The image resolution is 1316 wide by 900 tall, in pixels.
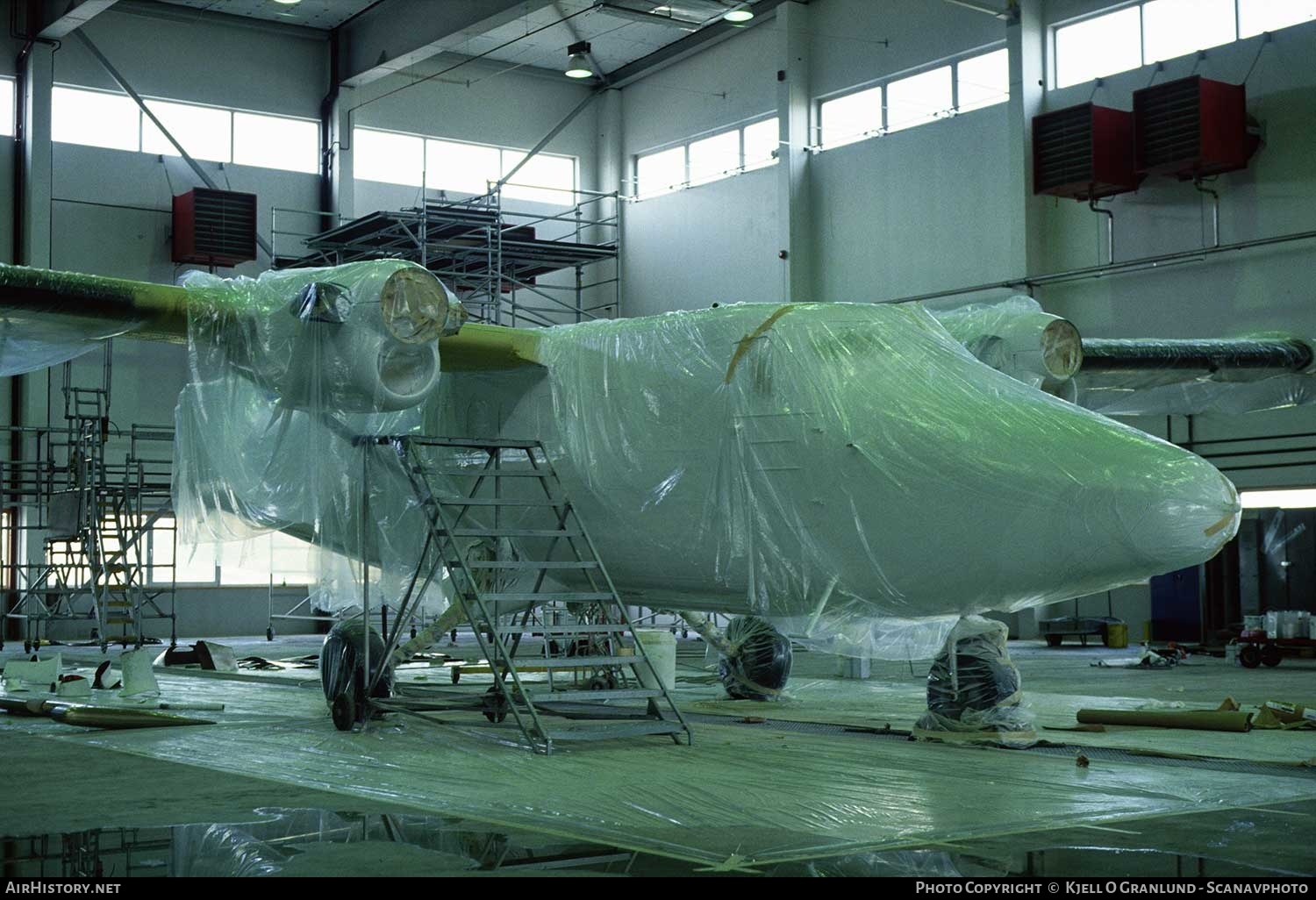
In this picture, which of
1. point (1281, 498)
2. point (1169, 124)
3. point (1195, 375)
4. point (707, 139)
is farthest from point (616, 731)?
point (707, 139)

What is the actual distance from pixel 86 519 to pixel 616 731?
1522 cm

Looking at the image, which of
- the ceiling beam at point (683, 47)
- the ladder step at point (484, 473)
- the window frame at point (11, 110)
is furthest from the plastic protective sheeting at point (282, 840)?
the ceiling beam at point (683, 47)

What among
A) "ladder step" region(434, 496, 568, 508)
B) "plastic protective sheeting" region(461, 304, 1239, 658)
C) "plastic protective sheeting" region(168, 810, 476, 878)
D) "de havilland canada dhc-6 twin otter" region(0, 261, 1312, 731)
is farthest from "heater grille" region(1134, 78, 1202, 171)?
"plastic protective sheeting" region(168, 810, 476, 878)

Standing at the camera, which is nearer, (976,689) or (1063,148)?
(976,689)

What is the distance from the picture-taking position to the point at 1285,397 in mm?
14797

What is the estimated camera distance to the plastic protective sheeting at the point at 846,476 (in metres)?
7.26

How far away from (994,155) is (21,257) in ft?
50.6

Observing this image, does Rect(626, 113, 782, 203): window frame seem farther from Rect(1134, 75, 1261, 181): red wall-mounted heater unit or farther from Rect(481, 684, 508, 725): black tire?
Rect(481, 684, 508, 725): black tire

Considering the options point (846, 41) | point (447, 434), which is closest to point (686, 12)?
point (846, 41)

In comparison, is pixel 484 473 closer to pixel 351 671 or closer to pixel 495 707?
pixel 495 707

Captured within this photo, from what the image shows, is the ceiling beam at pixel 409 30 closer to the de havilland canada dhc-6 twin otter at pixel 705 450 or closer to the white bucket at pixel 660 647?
the white bucket at pixel 660 647

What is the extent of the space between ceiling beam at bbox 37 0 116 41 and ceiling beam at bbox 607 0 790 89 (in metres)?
9.80

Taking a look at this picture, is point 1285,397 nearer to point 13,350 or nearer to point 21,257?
point 13,350

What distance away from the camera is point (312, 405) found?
8992 millimetres
